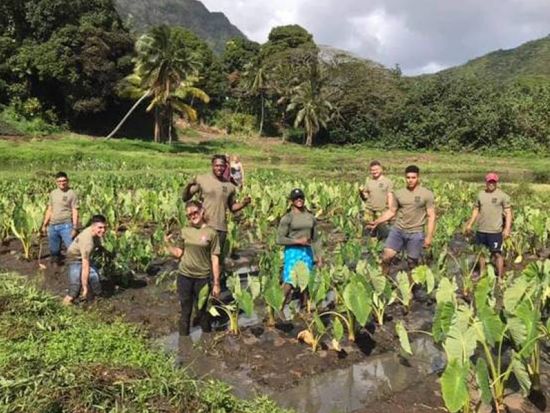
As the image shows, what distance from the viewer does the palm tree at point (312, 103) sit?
42219 millimetres

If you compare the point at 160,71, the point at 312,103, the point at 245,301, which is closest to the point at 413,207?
the point at 245,301

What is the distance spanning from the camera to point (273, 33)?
178 feet

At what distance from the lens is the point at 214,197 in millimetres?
7121

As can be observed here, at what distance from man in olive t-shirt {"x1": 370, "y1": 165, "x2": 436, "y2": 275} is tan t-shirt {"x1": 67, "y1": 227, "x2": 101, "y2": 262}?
3.48m

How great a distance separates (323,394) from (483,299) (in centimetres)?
151

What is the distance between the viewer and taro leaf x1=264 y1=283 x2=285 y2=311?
5.77 m

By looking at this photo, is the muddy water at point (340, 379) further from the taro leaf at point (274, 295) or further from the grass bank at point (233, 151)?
the grass bank at point (233, 151)

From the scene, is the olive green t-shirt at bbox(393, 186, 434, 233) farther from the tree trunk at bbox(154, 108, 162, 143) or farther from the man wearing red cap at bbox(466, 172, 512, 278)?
the tree trunk at bbox(154, 108, 162, 143)

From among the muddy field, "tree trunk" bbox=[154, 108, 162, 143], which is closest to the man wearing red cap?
the muddy field

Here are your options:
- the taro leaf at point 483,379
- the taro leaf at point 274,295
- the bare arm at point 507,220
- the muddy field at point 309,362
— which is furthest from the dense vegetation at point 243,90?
the taro leaf at point 483,379

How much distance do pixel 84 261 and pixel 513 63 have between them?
350 feet

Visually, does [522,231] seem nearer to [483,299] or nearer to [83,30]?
[483,299]

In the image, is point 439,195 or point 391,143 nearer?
point 439,195

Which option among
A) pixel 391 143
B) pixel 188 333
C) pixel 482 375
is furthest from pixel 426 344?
pixel 391 143
